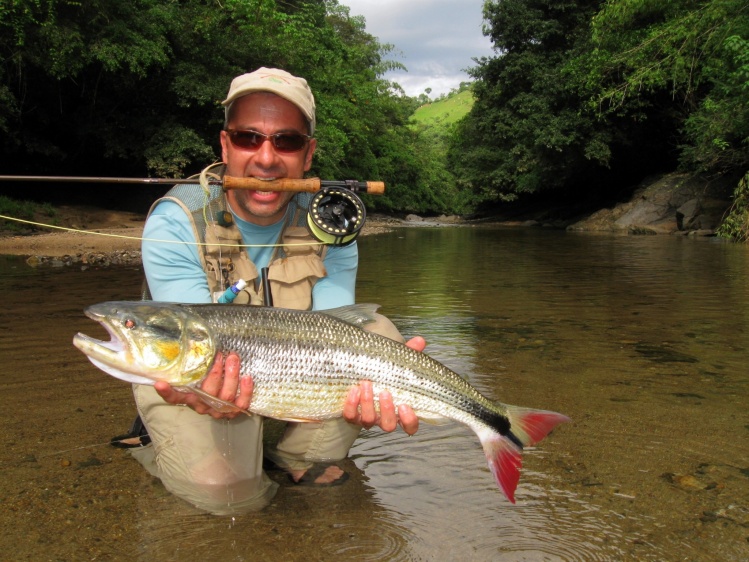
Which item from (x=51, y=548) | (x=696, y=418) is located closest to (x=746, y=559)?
(x=696, y=418)

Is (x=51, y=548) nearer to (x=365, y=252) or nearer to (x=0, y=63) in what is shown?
(x=365, y=252)

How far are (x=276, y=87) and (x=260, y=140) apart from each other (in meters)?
0.31

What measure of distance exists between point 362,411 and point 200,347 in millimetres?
793

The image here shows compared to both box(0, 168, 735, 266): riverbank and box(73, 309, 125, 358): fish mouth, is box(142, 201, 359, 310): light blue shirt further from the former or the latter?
box(0, 168, 735, 266): riverbank

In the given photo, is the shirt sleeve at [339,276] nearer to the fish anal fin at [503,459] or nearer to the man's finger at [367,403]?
the man's finger at [367,403]

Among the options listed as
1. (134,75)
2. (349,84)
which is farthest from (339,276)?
Result: (349,84)

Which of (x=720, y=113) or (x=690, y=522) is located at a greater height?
(x=720, y=113)

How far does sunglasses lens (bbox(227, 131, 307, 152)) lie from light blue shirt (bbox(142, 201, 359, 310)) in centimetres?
42

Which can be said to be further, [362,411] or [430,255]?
[430,255]

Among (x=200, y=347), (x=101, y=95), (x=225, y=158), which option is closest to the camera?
(x=200, y=347)

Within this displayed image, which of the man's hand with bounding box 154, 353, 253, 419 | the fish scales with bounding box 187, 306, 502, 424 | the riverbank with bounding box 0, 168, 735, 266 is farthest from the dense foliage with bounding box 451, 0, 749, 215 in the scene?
the man's hand with bounding box 154, 353, 253, 419

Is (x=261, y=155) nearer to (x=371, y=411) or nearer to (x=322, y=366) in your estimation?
(x=322, y=366)

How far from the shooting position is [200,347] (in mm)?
2719

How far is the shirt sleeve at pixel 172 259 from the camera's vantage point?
3289 millimetres
